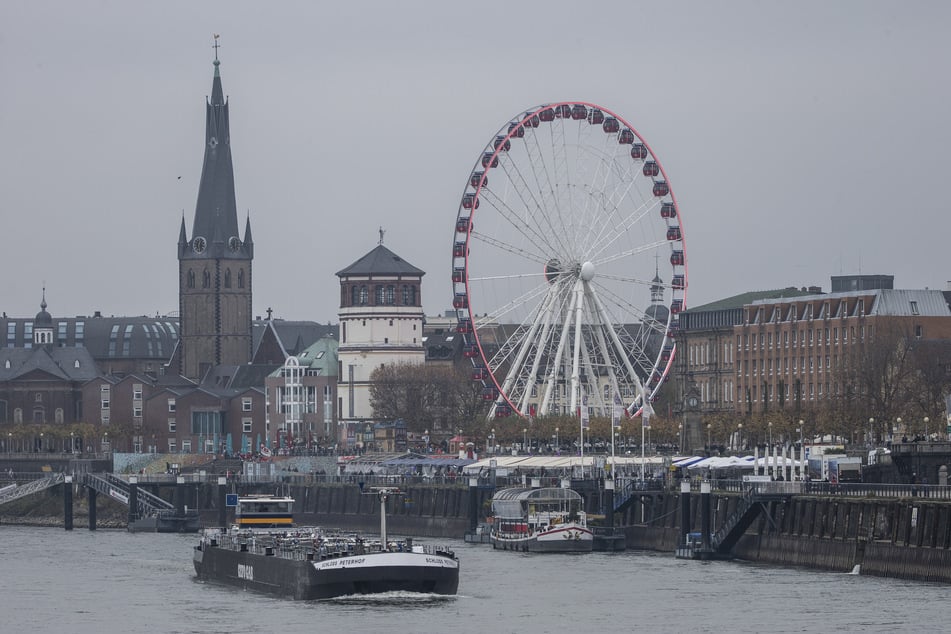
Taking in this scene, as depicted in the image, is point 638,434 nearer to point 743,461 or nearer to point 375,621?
point 743,461

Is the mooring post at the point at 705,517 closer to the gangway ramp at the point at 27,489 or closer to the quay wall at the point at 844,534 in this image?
the quay wall at the point at 844,534

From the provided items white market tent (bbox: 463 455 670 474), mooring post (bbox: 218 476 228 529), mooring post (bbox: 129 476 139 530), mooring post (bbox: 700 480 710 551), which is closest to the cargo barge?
mooring post (bbox: 700 480 710 551)

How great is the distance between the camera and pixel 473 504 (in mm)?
150875

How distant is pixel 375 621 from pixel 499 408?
9265cm

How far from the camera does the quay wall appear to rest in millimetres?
105000

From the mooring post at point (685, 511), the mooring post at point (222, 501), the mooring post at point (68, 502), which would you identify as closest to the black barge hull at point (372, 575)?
the mooring post at point (685, 511)

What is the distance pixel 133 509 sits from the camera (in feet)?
591

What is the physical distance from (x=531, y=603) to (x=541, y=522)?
103 ft

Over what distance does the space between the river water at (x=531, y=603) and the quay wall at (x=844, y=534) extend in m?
1.28

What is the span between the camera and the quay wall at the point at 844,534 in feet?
344

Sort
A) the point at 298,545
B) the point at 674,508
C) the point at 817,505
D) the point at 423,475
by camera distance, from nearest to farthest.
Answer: the point at 298,545 < the point at 817,505 < the point at 674,508 < the point at 423,475

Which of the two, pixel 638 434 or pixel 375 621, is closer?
pixel 375 621

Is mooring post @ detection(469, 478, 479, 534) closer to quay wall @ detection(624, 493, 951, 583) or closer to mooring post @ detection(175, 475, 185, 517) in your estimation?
quay wall @ detection(624, 493, 951, 583)

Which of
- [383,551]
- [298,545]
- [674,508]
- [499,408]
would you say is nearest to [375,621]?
[383,551]
